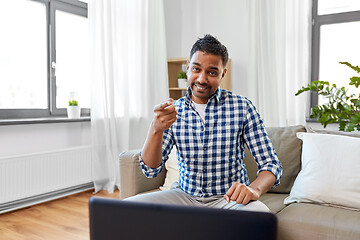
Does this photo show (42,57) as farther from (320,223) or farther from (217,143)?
(320,223)

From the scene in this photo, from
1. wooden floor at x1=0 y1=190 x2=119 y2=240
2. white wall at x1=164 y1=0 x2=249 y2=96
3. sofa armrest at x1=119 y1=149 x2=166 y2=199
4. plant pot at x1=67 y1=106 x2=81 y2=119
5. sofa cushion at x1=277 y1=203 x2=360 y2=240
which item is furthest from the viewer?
white wall at x1=164 y1=0 x2=249 y2=96

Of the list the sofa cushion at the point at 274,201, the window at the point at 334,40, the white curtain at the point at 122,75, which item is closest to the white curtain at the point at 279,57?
the window at the point at 334,40

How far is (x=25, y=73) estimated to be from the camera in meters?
3.09

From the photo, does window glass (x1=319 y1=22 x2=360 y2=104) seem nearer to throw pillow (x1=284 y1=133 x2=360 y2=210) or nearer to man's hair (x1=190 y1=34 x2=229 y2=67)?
throw pillow (x1=284 y1=133 x2=360 y2=210)

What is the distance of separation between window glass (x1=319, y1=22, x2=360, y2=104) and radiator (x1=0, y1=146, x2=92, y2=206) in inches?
96.5

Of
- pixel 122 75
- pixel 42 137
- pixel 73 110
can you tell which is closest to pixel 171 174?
pixel 42 137

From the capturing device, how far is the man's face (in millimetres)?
1326

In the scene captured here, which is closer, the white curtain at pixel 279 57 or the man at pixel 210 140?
the man at pixel 210 140

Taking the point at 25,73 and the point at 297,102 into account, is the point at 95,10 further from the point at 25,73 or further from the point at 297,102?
the point at 297,102

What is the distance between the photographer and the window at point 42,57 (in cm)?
296

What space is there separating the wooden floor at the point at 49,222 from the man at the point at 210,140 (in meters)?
1.17

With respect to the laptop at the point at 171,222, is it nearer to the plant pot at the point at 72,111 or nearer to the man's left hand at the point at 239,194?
the man's left hand at the point at 239,194

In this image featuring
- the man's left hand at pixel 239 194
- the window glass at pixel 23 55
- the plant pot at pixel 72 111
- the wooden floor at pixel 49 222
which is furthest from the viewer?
the plant pot at pixel 72 111

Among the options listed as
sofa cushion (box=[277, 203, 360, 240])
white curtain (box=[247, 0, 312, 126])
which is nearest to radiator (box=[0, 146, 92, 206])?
white curtain (box=[247, 0, 312, 126])
